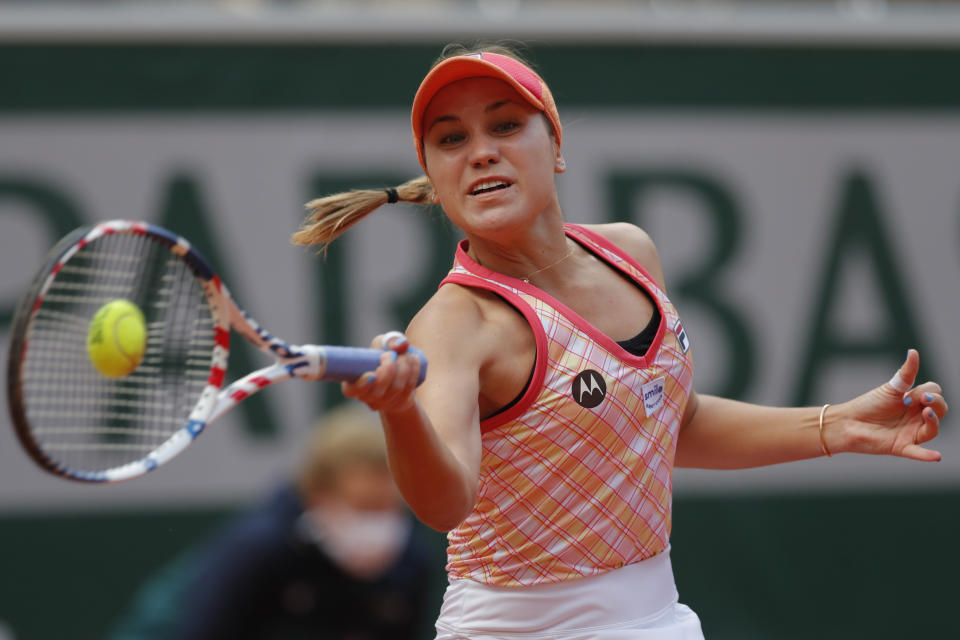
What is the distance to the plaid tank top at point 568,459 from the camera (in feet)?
8.15

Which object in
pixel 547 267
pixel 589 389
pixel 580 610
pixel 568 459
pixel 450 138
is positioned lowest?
pixel 580 610

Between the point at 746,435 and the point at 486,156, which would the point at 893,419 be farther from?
the point at 486,156

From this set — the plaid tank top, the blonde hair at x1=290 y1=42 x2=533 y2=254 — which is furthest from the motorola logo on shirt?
the blonde hair at x1=290 y1=42 x2=533 y2=254

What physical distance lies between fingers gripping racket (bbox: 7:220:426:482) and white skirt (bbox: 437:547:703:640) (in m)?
0.61

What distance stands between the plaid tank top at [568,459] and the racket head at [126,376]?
0.52 m

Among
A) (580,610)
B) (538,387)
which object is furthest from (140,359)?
(580,610)

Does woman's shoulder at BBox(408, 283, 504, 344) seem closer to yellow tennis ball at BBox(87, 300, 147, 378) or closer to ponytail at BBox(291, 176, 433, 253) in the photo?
ponytail at BBox(291, 176, 433, 253)

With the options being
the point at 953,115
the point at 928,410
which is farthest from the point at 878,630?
the point at 928,410

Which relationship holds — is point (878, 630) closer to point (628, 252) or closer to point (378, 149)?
point (378, 149)

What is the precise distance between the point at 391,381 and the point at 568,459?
0.53 meters

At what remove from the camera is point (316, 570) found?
334cm

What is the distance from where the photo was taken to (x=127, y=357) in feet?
7.11

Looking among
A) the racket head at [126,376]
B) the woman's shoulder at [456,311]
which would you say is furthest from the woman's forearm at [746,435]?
the racket head at [126,376]

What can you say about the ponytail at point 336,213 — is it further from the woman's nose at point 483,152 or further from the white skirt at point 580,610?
the white skirt at point 580,610
